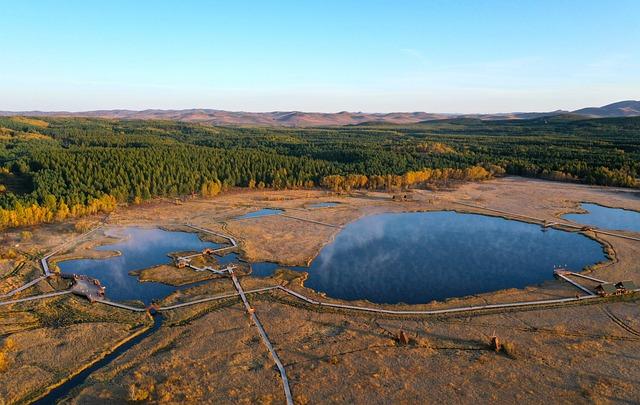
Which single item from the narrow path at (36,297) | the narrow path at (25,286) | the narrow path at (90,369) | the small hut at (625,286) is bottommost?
the narrow path at (90,369)

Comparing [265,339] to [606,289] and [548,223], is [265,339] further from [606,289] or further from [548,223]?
[548,223]

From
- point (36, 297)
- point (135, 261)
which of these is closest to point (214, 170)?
point (135, 261)

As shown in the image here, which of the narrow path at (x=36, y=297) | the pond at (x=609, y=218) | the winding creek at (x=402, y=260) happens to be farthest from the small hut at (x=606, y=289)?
the narrow path at (x=36, y=297)

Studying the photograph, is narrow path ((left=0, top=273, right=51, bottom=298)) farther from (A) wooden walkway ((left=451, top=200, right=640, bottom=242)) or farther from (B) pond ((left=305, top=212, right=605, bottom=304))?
(A) wooden walkway ((left=451, top=200, right=640, bottom=242))

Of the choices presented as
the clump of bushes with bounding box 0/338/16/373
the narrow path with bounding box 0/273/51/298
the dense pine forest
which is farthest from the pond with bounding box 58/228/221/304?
the dense pine forest

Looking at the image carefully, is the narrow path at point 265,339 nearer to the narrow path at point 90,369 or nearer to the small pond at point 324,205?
the narrow path at point 90,369
